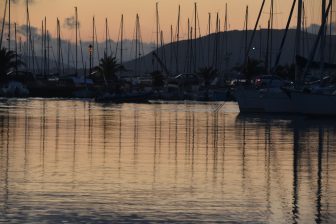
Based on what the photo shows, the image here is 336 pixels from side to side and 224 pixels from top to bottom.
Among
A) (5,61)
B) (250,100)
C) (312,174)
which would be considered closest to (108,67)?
(5,61)

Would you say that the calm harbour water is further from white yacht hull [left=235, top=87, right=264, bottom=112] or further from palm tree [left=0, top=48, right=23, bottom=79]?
palm tree [left=0, top=48, right=23, bottom=79]

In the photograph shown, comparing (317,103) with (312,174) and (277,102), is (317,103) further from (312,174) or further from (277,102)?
(312,174)

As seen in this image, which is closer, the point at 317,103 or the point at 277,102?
the point at 317,103

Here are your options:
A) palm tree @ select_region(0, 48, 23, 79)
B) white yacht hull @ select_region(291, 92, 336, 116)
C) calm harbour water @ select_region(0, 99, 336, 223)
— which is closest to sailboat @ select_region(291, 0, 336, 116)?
white yacht hull @ select_region(291, 92, 336, 116)

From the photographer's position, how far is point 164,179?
18.2 m

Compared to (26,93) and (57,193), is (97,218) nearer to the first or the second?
(57,193)

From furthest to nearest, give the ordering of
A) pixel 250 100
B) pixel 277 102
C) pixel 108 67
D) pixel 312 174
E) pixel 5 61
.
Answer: pixel 108 67
pixel 5 61
pixel 250 100
pixel 277 102
pixel 312 174

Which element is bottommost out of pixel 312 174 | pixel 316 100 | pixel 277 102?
pixel 312 174

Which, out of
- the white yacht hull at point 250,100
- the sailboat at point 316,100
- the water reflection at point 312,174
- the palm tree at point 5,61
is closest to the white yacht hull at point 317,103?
the sailboat at point 316,100

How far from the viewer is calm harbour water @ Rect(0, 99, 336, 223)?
13.7m

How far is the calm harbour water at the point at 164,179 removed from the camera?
44.8 ft

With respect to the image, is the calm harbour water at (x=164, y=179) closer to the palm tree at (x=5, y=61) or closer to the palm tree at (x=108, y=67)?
the palm tree at (x=5, y=61)

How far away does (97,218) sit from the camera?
13.1 m

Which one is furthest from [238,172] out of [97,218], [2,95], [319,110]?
[2,95]
